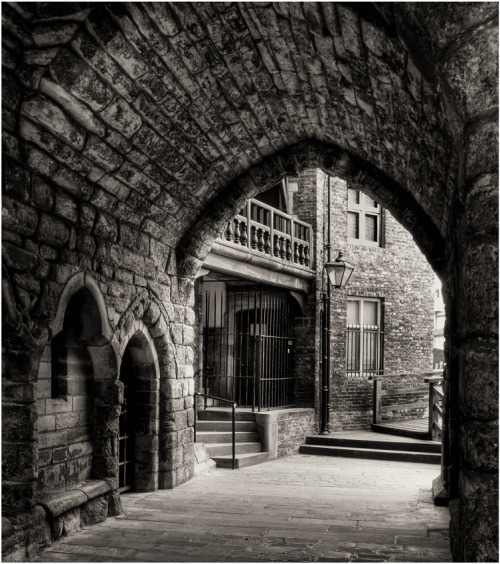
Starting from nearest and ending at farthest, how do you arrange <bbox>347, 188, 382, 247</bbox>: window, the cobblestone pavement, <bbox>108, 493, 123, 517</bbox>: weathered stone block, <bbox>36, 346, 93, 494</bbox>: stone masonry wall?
1. the cobblestone pavement
2. <bbox>36, 346, 93, 494</bbox>: stone masonry wall
3. <bbox>108, 493, 123, 517</bbox>: weathered stone block
4. <bbox>347, 188, 382, 247</bbox>: window

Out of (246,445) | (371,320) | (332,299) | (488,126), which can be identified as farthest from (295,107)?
(371,320)

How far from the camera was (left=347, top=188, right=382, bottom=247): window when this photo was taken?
47.6 feet

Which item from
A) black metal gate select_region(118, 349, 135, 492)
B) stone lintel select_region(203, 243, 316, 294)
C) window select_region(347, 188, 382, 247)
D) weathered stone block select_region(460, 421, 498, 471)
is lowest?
black metal gate select_region(118, 349, 135, 492)

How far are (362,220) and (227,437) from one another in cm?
623

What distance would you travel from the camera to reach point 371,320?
1447 centimetres

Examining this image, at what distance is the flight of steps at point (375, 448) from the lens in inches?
430

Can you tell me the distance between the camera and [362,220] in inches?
575

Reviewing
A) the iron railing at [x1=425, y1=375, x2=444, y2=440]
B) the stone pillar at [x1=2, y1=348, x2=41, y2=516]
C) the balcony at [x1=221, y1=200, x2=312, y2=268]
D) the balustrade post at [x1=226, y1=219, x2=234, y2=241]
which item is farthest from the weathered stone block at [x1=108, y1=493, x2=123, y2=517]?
the iron railing at [x1=425, y1=375, x2=444, y2=440]

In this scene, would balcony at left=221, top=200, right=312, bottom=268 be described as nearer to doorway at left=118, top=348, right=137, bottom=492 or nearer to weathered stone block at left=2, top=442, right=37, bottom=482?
doorway at left=118, top=348, right=137, bottom=492

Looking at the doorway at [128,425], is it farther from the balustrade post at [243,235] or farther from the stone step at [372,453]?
the stone step at [372,453]

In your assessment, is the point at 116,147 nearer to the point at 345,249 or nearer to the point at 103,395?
the point at 103,395

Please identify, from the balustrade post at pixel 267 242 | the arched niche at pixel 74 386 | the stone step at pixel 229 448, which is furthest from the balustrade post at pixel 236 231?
the arched niche at pixel 74 386

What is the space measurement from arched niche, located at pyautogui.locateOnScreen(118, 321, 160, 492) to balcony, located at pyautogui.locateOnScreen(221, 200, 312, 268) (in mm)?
3544

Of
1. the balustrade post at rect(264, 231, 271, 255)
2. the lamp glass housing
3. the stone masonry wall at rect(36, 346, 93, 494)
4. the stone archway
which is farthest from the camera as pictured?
the balustrade post at rect(264, 231, 271, 255)
